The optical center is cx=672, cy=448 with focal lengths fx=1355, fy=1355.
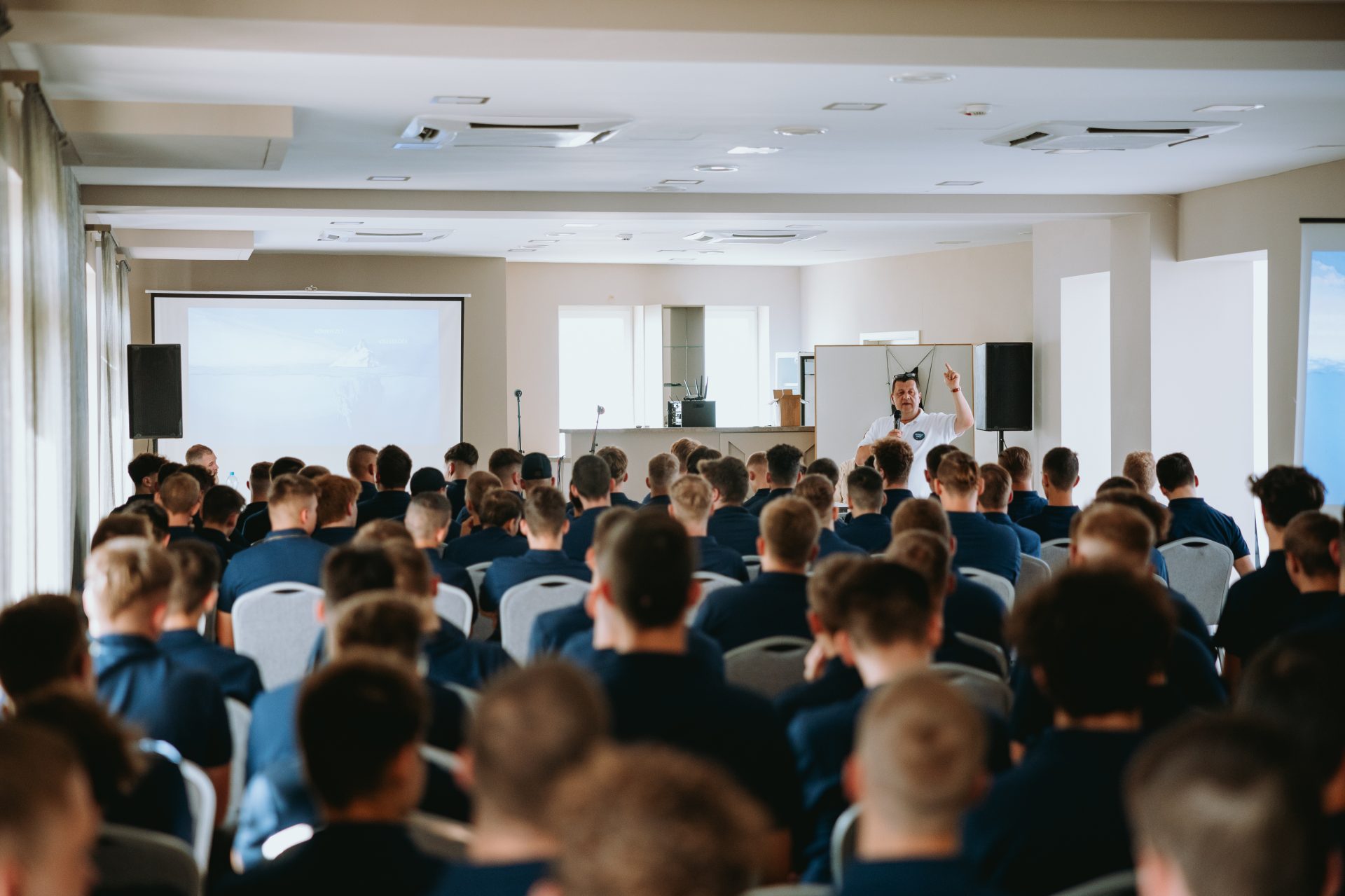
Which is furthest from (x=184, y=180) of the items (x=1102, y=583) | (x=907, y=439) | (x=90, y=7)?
(x=1102, y=583)

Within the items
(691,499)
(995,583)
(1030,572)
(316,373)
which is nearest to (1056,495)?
(1030,572)

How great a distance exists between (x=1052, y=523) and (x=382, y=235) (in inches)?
307

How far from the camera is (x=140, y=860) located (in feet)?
6.85

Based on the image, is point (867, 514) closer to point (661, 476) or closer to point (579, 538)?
point (579, 538)

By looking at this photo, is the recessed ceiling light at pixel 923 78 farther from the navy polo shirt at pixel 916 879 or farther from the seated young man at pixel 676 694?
the navy polo shirt at pixel 916 879

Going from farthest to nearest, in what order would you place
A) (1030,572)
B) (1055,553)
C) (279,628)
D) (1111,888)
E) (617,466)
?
(617,466) → (1055,553) → (1030,572) → (279,628) → (1111,888)

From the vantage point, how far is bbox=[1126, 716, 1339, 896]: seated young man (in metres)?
1.32

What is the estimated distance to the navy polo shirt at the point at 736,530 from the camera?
5.96 metres

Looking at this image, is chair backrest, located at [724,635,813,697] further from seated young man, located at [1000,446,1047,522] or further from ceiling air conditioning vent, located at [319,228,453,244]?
ceiling air conditioning vent, located at [319,228,453,244]

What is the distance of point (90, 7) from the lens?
4.62m

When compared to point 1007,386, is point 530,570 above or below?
below

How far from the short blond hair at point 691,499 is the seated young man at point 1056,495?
1812mm

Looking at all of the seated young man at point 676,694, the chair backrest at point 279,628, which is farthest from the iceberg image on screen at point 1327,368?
the seated young man at point 676,694

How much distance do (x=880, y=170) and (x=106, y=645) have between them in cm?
686
